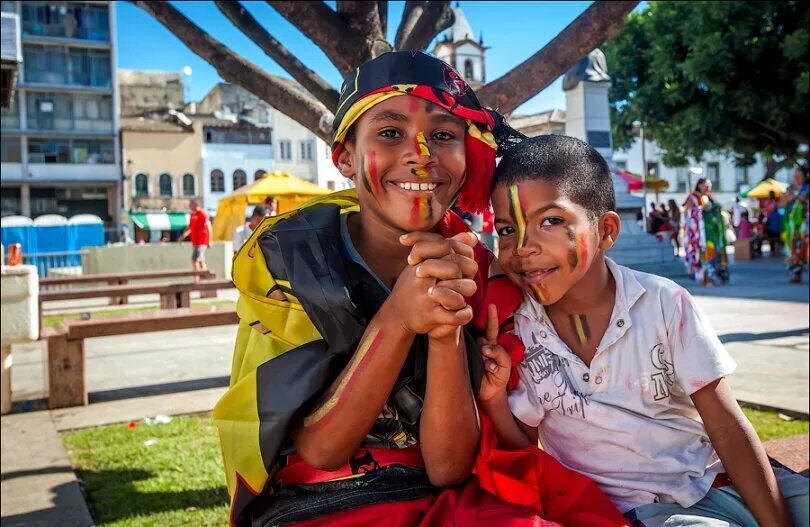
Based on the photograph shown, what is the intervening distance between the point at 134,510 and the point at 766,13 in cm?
1983

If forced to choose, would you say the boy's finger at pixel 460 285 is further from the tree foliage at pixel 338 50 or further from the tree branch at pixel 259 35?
the tree branch at pixel 259 35

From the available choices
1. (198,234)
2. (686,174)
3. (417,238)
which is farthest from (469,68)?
(417,238)

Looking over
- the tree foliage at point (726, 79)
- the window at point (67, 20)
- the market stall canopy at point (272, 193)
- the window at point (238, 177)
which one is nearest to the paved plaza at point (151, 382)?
the market stall canopy at point (272, 193)

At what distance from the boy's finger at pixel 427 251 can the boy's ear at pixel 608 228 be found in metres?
0.51

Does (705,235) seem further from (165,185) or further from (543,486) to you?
(165,185)

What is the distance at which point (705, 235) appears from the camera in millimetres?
12680

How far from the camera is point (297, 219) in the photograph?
1.79 metres

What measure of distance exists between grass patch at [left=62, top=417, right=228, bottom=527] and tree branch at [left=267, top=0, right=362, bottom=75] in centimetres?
231

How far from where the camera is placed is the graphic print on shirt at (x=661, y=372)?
170 cm

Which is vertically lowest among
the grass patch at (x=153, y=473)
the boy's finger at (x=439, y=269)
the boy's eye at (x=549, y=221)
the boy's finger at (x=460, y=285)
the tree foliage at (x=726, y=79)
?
the grass patch at (x=153, y=473)

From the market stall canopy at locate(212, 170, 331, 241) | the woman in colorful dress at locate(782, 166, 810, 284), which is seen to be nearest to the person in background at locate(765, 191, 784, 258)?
the woman in colorful dress at locate(782, 166, 810, 284)

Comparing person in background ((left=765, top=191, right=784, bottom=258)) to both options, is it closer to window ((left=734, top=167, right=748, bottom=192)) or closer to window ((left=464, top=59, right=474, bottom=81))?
window ((left=734, top=167, right=748, bottom=192))

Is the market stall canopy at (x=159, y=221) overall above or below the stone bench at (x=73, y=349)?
above

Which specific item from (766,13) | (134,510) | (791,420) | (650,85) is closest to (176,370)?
(134,510)
